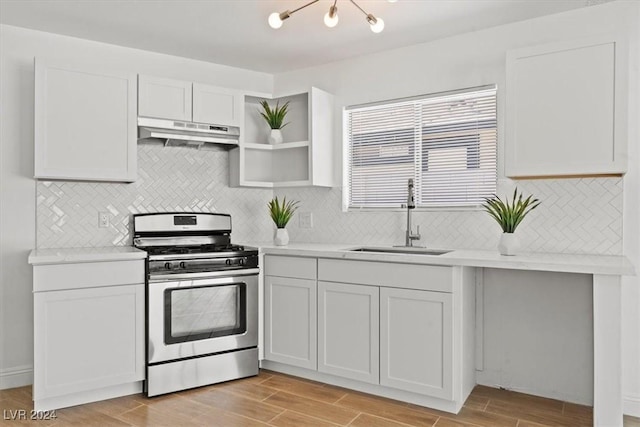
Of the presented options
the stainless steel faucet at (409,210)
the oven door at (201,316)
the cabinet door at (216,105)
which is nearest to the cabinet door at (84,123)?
the cabinet door at (216,105)

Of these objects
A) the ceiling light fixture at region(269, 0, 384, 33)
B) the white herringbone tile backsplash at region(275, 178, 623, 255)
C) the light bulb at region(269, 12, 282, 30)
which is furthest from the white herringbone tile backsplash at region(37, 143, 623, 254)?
the light bulb at region(269, 12, 282, 30)

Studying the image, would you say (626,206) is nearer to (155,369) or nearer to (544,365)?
(544,365)

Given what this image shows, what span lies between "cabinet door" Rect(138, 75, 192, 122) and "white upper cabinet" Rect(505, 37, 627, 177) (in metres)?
2.25

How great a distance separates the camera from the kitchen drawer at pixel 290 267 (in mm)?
3262

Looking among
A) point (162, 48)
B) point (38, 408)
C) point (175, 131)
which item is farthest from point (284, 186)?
point (38, 408)

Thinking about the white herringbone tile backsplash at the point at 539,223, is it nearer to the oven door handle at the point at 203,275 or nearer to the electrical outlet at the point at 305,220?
the electrical outlet at the point at 305,220

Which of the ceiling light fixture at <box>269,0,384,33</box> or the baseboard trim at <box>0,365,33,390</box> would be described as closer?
the ceiling light fixture at <box>269,0,384,33</box>

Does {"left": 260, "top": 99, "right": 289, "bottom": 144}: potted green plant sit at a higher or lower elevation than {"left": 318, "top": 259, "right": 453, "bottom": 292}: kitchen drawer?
higher

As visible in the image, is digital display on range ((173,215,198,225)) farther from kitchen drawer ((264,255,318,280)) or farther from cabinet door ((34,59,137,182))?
kitchen drawer ((264,255,318,280))

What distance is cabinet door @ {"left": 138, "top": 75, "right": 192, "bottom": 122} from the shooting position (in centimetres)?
332

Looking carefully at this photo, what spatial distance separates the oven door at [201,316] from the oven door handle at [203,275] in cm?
2

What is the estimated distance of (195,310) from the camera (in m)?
3.19

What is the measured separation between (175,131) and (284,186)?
98cm

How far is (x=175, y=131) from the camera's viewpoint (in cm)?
341
